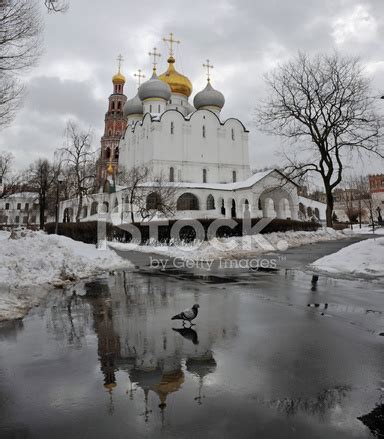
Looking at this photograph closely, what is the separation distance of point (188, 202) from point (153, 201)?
1164 centimetres

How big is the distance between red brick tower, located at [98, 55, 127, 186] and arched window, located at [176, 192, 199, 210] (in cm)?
2720

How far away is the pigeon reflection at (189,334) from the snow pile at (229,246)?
39.9 ft

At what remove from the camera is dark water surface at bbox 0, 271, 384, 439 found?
9.39ft

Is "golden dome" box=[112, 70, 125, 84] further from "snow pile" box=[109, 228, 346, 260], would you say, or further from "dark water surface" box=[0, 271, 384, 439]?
"dark water surface" box=[0, 271, 384, 439]

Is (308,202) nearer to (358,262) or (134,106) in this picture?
(134,106)

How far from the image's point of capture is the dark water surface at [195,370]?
2.86 meters

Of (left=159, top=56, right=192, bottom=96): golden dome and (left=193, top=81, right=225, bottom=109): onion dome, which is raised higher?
(left=159, top=56, right=192, bottom=96): golden dome

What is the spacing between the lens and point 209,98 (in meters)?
50.5

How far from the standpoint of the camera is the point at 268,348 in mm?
4602

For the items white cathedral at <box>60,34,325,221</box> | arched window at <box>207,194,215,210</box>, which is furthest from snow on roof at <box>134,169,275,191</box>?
arched window at <box>207,194,215,210</box>

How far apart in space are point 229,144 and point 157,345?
153ft

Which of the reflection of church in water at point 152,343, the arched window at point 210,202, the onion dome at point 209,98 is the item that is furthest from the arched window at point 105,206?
the reflection of church in water at point 152,343

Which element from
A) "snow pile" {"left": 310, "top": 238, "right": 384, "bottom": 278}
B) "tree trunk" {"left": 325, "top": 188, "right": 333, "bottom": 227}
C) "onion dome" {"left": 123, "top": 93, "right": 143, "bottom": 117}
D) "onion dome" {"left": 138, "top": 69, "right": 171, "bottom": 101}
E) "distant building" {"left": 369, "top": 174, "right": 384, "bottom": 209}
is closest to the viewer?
"snow pile" {"left": 310, "top": 238, "right": 384, "bottom": 278}

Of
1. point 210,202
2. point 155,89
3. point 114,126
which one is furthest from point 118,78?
point 210,202
